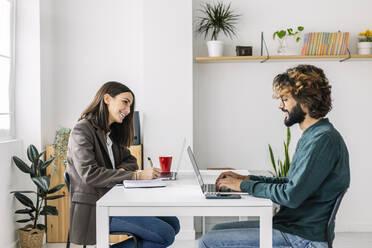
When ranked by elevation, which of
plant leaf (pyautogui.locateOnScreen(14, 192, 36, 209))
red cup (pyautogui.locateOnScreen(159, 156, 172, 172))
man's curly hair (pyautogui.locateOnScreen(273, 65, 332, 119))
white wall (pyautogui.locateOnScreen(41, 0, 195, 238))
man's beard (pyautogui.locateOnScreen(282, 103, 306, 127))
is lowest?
plant leaf (pyautogui.locateOnScreen(14, 192, 36, 209))

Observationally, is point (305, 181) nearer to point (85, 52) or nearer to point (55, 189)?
point (55, 189)

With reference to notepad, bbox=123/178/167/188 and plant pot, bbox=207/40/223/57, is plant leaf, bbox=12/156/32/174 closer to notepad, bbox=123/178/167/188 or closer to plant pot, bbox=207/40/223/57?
notepad, bbox=123/178/167/188

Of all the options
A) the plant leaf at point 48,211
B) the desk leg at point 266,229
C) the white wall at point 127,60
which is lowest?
the plant leaf at point 48,211

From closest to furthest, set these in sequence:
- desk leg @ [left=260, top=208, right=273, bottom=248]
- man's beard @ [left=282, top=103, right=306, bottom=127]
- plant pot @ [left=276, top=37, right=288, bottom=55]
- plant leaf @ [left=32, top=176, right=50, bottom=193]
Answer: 1. desk leg @ [left=260, top=208, right=273, bottom=248]
2. man's beard @ [left=282, top=103, right=306, bottom=127]
3. plant leaf @ [left=32, top=176, right=50, bottom=193]
4. plant pot @ [left=276, top=37, right=288, bottom=55]

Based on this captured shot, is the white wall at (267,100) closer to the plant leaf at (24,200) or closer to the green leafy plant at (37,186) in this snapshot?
the green leafy plant at (37,186)

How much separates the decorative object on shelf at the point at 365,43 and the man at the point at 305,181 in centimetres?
233

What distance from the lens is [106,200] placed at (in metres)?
1.82

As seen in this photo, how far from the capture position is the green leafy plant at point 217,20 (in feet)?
13.3

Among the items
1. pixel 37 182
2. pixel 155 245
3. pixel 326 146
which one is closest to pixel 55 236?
pixel 37 182

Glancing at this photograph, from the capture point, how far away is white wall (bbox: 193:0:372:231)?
13.7 feet

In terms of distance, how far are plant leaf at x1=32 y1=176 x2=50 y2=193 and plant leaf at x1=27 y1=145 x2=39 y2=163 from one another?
6.3 inches

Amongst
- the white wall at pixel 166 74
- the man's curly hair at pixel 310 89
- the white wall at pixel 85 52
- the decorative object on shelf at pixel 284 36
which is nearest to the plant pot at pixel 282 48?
the decorative object on shelf at pixel 284 36

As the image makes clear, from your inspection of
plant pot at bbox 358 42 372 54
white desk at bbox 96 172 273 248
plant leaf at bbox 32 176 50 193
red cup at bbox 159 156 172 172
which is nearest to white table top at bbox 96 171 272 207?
white desk at bbox 96 172 273 248

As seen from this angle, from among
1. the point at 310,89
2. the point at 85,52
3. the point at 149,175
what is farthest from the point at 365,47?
the point at 149,175
